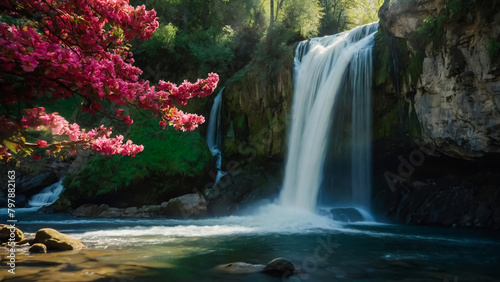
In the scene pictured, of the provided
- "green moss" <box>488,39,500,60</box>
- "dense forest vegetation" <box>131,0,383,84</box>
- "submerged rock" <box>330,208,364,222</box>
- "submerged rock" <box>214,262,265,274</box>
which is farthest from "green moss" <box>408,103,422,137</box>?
"submerged rock" <box>214,262,265,274</box>

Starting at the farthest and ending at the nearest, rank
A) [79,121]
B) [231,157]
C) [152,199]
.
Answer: [79,121]
[231,157]
[152,199]

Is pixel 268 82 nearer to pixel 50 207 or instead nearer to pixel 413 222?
pixel 413 222

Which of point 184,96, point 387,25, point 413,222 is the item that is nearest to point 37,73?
point 184,96

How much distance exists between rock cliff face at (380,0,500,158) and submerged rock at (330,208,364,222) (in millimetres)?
3960

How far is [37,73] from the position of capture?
3.30 metres

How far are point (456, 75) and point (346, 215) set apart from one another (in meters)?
6.56

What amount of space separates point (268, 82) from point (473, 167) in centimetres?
1006

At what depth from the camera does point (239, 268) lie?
715 cm

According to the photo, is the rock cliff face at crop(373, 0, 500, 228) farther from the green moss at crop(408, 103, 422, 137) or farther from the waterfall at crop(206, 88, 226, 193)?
the waterfall at crop(206, 88, 226, 193)

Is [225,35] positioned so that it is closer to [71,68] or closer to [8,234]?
[8,234]

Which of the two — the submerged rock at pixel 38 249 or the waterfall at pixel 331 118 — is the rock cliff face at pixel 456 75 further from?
the submerged rock at pixel 38 249

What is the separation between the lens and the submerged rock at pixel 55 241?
8.66 metres

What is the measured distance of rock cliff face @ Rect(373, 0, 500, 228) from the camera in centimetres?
1163

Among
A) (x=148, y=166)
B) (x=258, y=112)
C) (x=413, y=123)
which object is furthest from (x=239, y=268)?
(x=258, y=112)
